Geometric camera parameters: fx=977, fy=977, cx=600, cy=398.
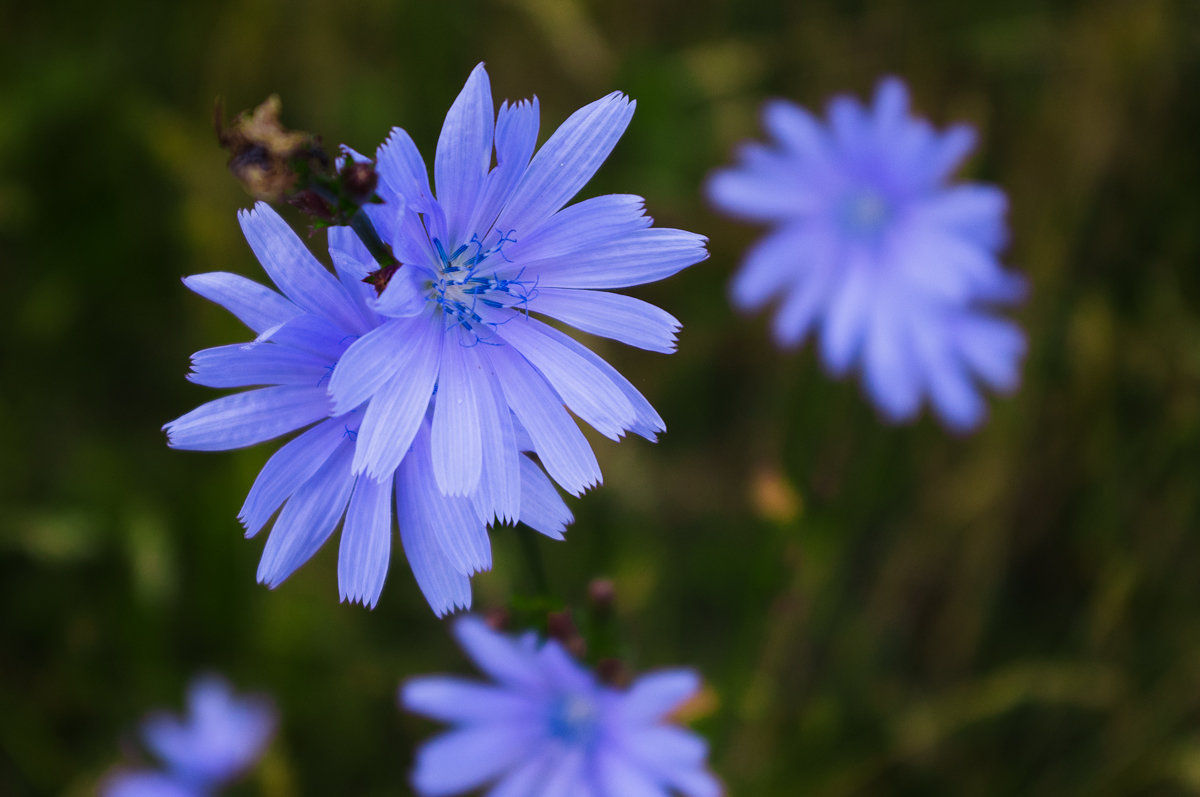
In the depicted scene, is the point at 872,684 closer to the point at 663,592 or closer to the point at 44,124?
the point at 663,592

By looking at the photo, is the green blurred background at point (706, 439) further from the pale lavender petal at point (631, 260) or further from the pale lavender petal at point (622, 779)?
the pale lavender petal at point (631, 260)

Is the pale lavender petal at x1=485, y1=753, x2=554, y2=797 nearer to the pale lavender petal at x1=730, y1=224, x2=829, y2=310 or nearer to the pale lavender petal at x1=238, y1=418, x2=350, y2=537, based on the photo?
the pale lavender petal at x1=238, y1=418, x2=350, y2=537

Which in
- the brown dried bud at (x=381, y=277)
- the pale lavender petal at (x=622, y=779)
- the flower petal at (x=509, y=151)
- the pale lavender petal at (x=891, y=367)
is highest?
the pale lavender petal at (x=891, y=367)

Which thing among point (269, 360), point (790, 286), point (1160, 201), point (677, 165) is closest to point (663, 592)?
point (790, 286)

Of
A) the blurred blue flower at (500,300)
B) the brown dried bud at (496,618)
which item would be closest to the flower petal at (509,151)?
the blurred blue flower at (500,300)

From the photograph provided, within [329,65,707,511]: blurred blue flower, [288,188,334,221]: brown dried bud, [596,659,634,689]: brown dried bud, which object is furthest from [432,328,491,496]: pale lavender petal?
[596,659,634,689]: brown dried bud

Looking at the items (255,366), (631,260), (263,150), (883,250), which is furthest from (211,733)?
(883,250)
